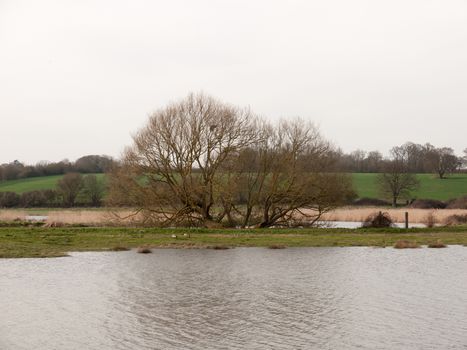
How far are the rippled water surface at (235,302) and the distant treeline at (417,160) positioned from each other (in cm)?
9111

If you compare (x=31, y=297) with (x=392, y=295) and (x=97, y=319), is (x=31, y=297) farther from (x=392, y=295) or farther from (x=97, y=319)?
(x=392, y=295)

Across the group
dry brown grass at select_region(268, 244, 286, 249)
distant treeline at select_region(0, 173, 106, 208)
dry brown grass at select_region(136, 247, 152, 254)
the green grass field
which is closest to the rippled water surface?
dry brown grass at select_region(136, 247, 152, 254)

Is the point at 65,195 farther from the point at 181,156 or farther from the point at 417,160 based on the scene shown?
the point at 417,160

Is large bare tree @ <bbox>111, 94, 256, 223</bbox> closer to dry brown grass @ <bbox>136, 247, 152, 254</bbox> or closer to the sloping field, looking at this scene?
dry brown grass @ <bbox>136, 247, 152, 254</bbox>

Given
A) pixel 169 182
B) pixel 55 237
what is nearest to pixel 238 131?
pixel 169 182

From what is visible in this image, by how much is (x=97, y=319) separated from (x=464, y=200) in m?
59.9

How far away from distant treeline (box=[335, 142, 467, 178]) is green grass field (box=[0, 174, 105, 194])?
57.8 m

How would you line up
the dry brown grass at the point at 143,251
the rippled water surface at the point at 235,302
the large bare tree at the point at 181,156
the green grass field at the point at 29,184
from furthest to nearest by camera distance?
the green grass field at the point at 29,184
the large bare tree at the point at 181,156
the dry brown grass at the point at 143,251
the rippled water surface at the point at 235,302

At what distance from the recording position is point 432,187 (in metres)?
99.2

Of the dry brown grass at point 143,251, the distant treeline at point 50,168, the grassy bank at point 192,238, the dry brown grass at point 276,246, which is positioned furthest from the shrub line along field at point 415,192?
the dry brown grass at point 143,251

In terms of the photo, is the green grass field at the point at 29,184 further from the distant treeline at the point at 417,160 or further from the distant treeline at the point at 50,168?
the distant treeline at the point at 417,160

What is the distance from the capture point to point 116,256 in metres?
29.3

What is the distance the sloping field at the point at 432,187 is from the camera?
90.7m

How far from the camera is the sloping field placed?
90688 millimetres
